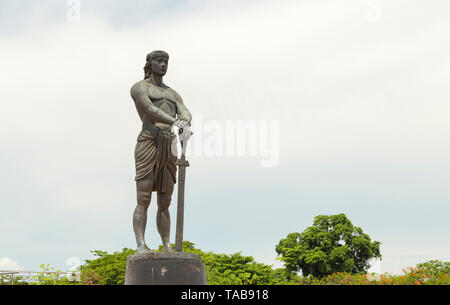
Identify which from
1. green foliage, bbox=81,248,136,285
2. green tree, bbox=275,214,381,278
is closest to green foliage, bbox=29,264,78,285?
green foliage, bbox=81,248,136,285

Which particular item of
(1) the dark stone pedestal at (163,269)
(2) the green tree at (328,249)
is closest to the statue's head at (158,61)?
(1) the dark stone pedestal at (163,269)

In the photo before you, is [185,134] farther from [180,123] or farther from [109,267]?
[109,267]

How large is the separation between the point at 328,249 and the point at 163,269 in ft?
97.8

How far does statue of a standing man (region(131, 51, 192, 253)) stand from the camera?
10.3 meters

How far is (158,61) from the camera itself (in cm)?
1066

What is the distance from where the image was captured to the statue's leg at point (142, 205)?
10.2 meters

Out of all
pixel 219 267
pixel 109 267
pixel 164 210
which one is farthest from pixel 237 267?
pixel 164 210

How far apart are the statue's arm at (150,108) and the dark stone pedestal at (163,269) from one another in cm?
251

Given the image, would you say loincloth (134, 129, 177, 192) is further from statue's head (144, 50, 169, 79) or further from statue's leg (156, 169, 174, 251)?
statue's head (144, 50, 169, 79)
